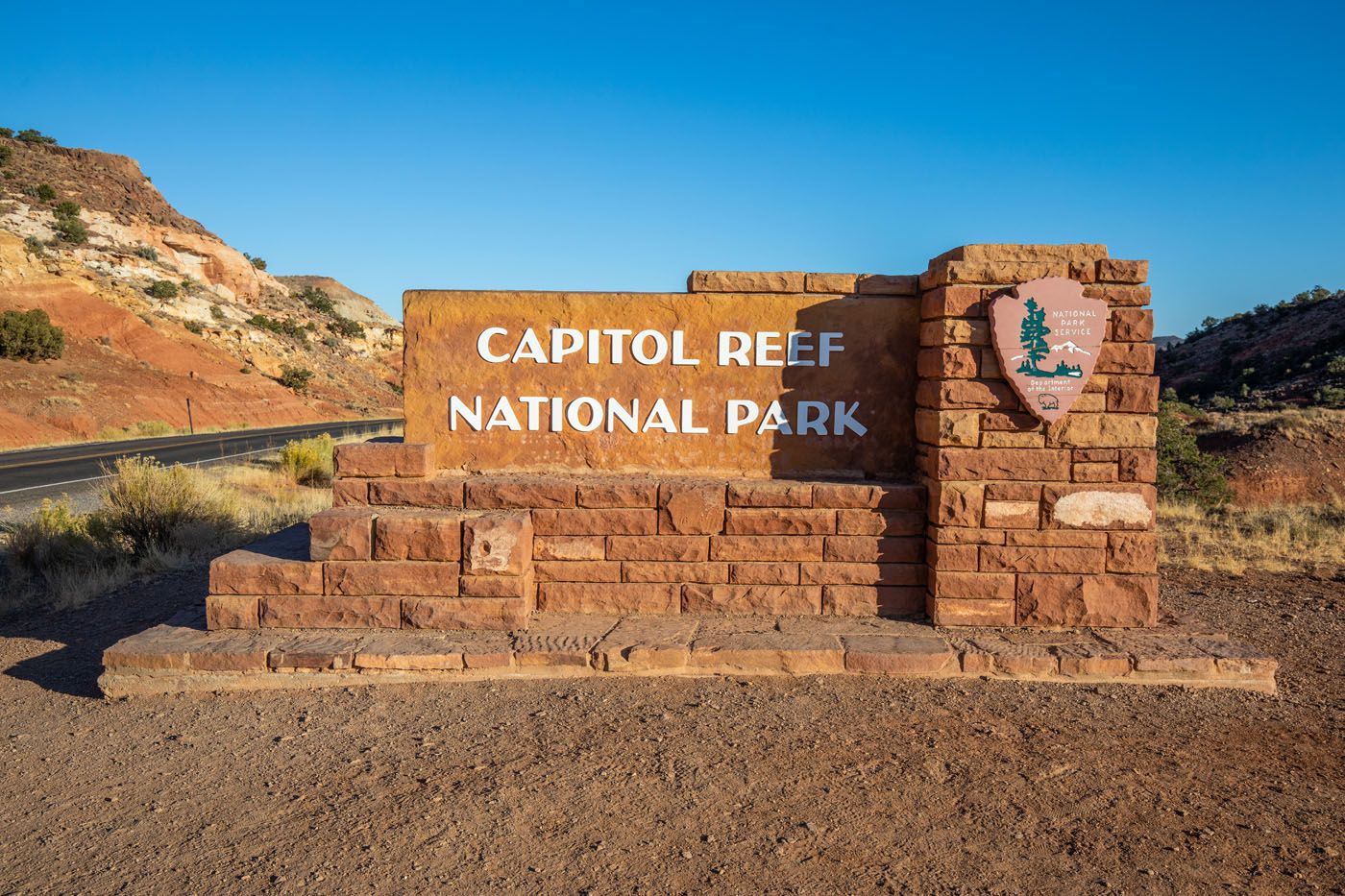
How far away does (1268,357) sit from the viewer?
114ft

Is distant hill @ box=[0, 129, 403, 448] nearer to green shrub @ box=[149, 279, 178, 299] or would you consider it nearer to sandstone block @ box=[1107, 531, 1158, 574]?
green shrub @ box=[149, 279, 178, 299]

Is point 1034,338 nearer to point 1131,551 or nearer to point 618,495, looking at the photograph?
point 1131,551

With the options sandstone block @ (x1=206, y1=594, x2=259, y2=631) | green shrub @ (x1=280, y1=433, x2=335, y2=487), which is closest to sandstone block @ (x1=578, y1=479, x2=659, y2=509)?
sandstone block @ (x1=206, y1=594, x2=259, y2=631)

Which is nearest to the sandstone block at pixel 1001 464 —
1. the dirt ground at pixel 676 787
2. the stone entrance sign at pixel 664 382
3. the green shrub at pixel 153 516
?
the stone entrance sign at pixel 664 382

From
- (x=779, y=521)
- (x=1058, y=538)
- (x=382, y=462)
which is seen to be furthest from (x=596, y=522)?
(x=1058, y=538)

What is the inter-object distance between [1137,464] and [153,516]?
8887mm

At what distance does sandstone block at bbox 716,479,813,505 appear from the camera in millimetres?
5566

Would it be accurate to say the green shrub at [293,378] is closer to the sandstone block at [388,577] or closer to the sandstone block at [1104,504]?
the sandstone block at [388,577]

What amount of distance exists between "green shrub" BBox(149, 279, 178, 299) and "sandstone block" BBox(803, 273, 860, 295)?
44.9m

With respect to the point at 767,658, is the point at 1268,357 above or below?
above

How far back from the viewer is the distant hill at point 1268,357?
1063 inches

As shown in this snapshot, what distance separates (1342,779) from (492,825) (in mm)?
3796

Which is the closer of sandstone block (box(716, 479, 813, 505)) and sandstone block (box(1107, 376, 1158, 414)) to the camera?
sandstone block (box(1107, 376, 1158, 414))

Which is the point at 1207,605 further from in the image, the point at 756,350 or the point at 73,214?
the point at 73,214
